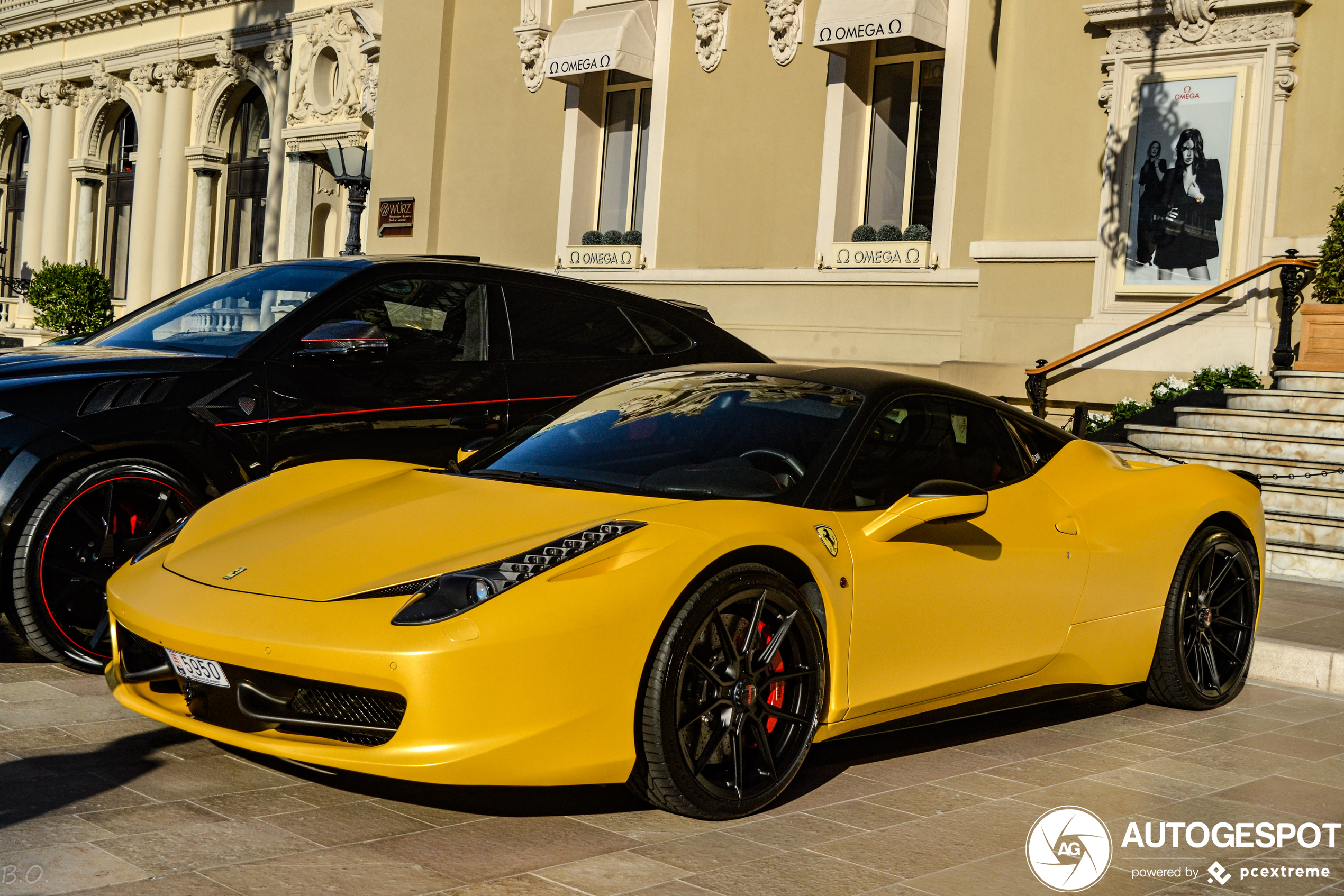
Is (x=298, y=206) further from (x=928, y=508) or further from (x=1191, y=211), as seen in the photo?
(x=928, y=508)

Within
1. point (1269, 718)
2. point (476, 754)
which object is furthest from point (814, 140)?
point (476, 754)

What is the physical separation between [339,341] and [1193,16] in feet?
33.0

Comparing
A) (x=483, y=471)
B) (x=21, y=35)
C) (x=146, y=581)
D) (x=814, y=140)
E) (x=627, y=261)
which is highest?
(x=21, y=35)

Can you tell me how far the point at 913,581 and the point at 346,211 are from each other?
75.0 ft

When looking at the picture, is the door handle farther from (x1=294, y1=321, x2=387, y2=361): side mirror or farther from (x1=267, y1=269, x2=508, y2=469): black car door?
(x1=294, y1=321, x2=387, y2=361): side mirror

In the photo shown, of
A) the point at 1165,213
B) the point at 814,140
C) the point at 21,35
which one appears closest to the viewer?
the point at 1165,213

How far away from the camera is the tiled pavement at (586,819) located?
3.23 metres

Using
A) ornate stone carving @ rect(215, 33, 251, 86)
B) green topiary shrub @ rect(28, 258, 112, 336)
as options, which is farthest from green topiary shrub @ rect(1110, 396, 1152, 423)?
ornate stone carving @ rect(215, 33, 251, 86)

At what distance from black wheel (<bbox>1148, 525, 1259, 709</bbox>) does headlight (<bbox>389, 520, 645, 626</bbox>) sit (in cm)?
281

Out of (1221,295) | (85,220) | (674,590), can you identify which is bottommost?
(674,590)

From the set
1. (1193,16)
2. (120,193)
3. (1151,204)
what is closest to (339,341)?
(1151,204)

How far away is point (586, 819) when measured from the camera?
3.78 m

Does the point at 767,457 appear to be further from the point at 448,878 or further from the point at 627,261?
the point at 627,261

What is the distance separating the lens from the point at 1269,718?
571 cm
